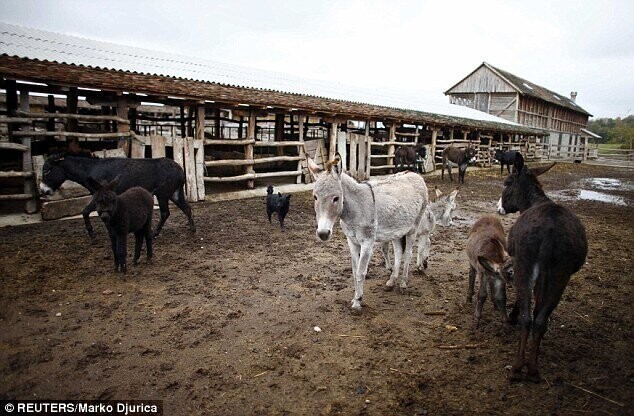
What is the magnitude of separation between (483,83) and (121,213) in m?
48.0

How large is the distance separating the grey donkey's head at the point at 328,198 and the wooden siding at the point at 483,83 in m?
45.3

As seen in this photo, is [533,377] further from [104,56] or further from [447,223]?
[104,56]

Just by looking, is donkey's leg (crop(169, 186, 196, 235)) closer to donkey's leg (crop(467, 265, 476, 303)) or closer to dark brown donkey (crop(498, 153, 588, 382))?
donkey's leg (crop(467, 265, 476, 303))

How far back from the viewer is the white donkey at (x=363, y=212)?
4137 mm

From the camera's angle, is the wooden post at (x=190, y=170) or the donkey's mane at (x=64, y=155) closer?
the donkey's mane at (x=64, y=155)

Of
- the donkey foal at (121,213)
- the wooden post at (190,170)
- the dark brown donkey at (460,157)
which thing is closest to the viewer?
the donkey foal at (121,213)

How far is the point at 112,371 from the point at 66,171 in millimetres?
5734

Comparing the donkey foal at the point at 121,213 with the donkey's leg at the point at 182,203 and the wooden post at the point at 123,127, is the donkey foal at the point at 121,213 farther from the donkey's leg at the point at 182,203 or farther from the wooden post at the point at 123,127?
the wooden post at the point at 123,127

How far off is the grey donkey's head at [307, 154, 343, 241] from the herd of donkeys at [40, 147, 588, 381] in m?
0.01

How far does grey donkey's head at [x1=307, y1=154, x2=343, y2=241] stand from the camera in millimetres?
3998

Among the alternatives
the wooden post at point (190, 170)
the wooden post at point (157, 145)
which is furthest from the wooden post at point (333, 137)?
the wooden post at point (157, 145)

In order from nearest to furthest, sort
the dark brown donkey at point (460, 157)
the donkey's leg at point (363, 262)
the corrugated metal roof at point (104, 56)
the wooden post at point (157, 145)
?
the donkey's leg at point (363, 262) → the wooden post at point (157, 145) → the corrugated metal roof at point (104, 56) → the dark brown donkey at point (460, 157)

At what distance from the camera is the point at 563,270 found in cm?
309

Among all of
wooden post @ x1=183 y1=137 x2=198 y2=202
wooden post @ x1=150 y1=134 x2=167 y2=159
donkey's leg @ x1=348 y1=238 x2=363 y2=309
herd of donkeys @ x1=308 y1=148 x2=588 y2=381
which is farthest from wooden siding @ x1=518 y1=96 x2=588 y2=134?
donkey's leg @ x1=348 y1=238 x2=363 y2=309
